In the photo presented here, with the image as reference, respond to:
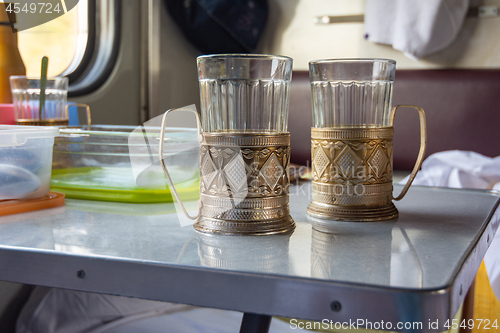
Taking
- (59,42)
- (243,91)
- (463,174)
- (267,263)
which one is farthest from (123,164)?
(59,42)

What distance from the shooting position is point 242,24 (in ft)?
8.04

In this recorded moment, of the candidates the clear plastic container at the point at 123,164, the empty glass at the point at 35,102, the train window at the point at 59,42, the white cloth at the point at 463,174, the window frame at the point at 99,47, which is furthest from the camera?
the window frame at the point at 99,47

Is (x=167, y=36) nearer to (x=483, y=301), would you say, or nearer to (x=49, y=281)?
(x=483, y=301)

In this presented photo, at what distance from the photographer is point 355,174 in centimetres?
57

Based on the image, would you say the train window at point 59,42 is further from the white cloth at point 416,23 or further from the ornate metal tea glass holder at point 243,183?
the ornate metal tea glass holder at point 243,183

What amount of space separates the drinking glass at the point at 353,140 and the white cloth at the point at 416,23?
5.76 ft

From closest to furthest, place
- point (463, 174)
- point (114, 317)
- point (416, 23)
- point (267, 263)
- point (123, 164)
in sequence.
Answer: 1. point (267, 263)
2. point (123, 164)
3. point (114, 317)
4. point (463, 174)
5. point (416, 23)

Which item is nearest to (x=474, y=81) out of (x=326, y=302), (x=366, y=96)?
(x=366, y=96)

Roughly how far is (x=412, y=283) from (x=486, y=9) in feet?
7.23

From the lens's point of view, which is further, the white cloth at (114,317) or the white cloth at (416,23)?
the white cloth at (416,23)

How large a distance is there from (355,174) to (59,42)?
167 centimetres

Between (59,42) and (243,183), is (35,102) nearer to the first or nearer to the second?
(243,183)

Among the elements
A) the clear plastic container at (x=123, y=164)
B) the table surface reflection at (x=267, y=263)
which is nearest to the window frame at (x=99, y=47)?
the clear plastic container at (x=123, y=164)

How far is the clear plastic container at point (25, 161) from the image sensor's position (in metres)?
0.59
